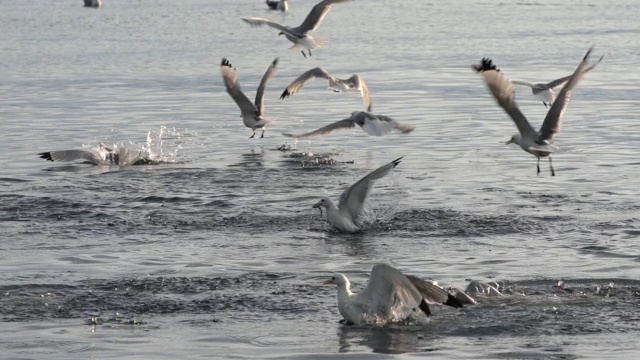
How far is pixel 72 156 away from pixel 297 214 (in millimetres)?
4208

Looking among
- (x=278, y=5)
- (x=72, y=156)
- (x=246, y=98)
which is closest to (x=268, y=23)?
(x=246, y=98)

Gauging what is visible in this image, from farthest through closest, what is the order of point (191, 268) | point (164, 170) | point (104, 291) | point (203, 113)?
point (203, 113) < point (164, 170) < point (191, 268) < point (104, 291)

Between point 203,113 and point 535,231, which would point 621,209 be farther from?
point 203,113

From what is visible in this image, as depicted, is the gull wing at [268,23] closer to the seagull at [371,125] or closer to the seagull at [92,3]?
the seagull at [371,125]

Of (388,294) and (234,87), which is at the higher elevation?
(234,87)

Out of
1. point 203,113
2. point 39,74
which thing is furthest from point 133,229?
point 39,74

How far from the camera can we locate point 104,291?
9.91m

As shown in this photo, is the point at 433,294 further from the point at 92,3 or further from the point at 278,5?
the point at 92,3

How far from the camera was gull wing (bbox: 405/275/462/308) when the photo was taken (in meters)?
8.80

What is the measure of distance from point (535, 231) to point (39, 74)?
17.6 metres

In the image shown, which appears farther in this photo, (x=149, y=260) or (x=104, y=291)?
(x=149, y=260)

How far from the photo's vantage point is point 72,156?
16312 mm

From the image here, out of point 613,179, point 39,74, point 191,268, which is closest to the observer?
point 191,268

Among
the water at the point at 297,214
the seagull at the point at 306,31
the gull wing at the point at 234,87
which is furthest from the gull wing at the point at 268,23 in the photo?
the water at the point at 297,214
